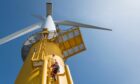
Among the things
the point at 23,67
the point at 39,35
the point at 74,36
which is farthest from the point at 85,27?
the point at 23,67

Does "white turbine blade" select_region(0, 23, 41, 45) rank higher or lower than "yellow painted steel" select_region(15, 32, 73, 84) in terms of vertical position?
higher

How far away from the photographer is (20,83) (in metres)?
28.4

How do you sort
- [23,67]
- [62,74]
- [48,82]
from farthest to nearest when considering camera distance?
[23,67] < [62,74] < [48,82]

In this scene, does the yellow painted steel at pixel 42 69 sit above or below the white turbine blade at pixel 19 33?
below

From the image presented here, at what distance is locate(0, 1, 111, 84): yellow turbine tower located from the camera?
26.6 m

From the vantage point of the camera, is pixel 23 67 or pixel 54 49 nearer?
pixel 23 67

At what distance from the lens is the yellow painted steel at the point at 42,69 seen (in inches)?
1007

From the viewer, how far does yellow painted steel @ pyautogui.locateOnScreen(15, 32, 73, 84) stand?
83.9 feet

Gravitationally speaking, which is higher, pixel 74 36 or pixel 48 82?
pixel 74 36

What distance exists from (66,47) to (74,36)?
1.73 metres

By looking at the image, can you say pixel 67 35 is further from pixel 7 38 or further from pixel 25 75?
pixel 25 75

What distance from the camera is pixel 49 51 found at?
32.0 meters

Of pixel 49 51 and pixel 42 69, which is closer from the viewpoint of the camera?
pixel 42 69

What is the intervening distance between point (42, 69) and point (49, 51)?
662cm
